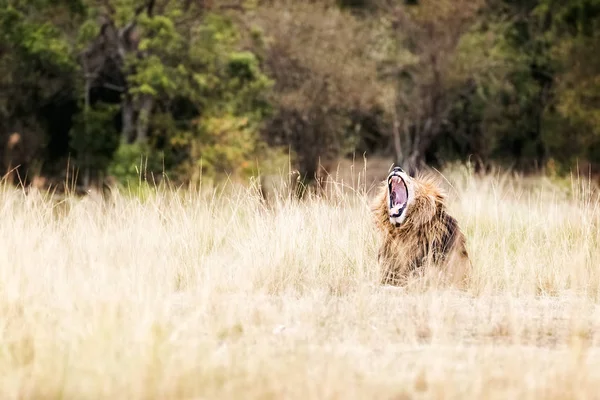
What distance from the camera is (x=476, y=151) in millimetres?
35812

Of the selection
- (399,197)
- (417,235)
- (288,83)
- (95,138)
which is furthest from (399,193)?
(288,83)

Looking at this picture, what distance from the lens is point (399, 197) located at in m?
7.82

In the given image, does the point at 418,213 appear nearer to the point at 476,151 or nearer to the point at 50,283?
the point at 50,283

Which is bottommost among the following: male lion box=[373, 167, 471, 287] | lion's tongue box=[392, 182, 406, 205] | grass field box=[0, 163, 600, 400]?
grass field box=[0, 163, 600, 400]

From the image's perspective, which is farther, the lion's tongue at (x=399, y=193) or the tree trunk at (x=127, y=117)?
the tree trunk at (x=127, y=117)

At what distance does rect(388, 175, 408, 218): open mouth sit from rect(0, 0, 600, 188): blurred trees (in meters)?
12.2

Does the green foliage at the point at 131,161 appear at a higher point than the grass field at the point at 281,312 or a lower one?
lower

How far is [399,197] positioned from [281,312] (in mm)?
1370

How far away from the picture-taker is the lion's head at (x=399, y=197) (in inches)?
302

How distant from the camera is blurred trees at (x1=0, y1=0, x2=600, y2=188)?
24312mm

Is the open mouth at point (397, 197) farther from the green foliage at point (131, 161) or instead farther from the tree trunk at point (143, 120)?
the tree trunk at point (143, 120)

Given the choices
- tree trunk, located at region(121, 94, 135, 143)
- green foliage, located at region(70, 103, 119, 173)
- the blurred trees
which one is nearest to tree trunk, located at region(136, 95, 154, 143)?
the blurred trees

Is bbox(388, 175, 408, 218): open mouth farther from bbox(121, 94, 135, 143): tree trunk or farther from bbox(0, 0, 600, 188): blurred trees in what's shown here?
bbox(121, 94, 135, 143): tree trunk

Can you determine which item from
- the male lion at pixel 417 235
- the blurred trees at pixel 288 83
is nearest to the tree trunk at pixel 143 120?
the blurred trees at pixel 288 83
